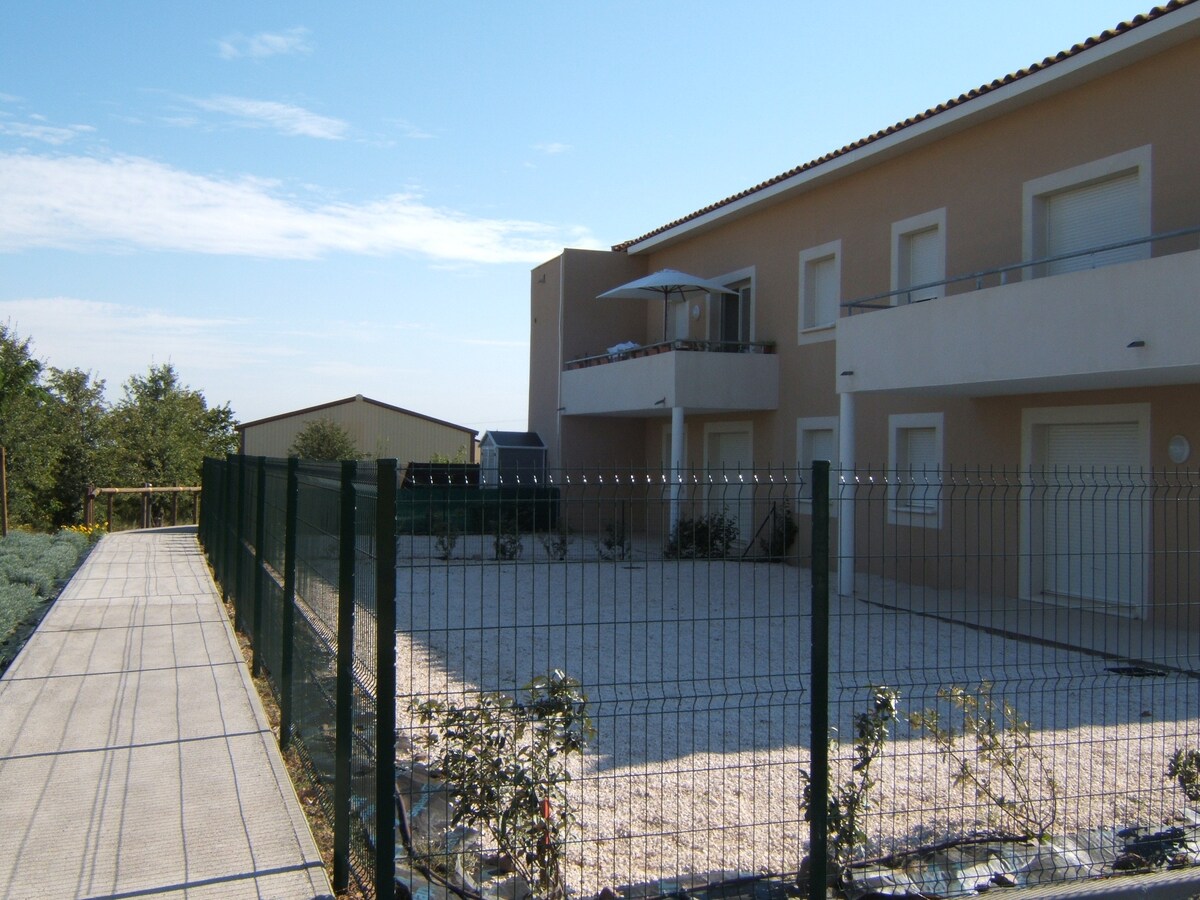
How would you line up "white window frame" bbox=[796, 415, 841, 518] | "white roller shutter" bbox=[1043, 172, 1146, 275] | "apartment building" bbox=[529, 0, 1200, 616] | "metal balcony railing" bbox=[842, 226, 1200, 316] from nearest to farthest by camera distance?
1. "metal balcony railing" bbox=[842, 226, 1200, 316]
2. "apartment building" bbox=[529, 0, 1200, 616]
3. "white roller shutter" bbox=[1043, 172, 1146, 275]
4. "white window frame" bbox=[796, 415, 841, 518]

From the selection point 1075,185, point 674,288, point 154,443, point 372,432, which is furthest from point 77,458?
point 1075,185

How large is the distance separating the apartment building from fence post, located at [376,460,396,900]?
11.4 feet

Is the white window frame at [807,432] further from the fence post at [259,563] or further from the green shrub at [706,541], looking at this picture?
the green shrub at [706,541]

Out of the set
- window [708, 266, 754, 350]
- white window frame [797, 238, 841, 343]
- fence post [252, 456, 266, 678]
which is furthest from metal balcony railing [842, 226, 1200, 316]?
fence post [252, 456, 266, 678]

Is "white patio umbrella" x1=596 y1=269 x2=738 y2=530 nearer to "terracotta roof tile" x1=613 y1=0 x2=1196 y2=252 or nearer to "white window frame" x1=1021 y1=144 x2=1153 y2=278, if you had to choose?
"terracotta roof tile" x1=613 y1=0 x2=1196 y2=252

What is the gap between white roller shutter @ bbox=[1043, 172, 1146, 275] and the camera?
1195 cm

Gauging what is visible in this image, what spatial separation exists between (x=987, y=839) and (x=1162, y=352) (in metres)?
6.57

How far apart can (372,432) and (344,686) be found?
43.1 metres

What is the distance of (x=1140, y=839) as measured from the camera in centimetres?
480

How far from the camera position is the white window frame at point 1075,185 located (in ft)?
38.1

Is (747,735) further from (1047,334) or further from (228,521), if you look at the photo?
(228,521)

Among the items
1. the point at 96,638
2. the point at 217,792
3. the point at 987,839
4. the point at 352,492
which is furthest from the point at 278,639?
the point at 987,839

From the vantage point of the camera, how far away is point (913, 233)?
50.7 ft

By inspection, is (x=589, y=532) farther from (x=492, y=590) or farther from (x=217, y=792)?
(x=217, y=792)
